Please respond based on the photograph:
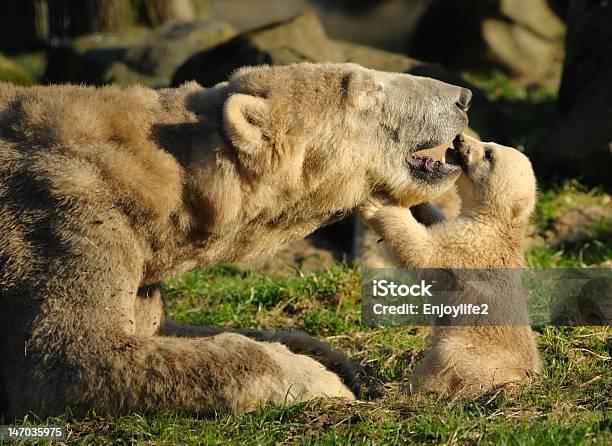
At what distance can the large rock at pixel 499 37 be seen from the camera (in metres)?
15.2

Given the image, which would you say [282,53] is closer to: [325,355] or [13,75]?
[13,75]

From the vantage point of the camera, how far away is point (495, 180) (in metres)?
6.37

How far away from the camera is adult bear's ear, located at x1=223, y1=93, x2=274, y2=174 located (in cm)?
515

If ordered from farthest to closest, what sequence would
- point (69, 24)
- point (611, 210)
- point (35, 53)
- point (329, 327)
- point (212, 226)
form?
point (35, 53) → point (69, 24) → point (611, 210) → point (329, 327) → point (212, 226)

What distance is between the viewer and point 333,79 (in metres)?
5.55

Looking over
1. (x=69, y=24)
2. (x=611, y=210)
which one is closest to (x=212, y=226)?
(x=611, y=210)

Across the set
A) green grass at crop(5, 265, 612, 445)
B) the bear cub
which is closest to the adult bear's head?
the bear cub

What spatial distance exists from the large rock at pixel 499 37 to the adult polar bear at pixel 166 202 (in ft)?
31.9

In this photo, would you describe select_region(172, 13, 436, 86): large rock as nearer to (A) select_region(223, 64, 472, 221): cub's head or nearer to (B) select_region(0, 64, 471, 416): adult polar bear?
(A) select_region(223, 64, 472, 221): cub's head

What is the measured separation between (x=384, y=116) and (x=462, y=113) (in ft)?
1.80

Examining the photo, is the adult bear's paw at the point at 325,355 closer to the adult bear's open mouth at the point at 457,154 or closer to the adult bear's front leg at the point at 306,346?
the adult bear's front leg at the point at 306,346

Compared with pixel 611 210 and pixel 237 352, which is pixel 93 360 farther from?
pixel 611 210

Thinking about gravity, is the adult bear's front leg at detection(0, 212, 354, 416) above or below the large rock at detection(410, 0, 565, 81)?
below

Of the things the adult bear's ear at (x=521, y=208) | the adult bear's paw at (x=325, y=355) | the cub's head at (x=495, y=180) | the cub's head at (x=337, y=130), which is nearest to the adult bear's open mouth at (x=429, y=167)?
the cub's head at (x=337, y=130)
